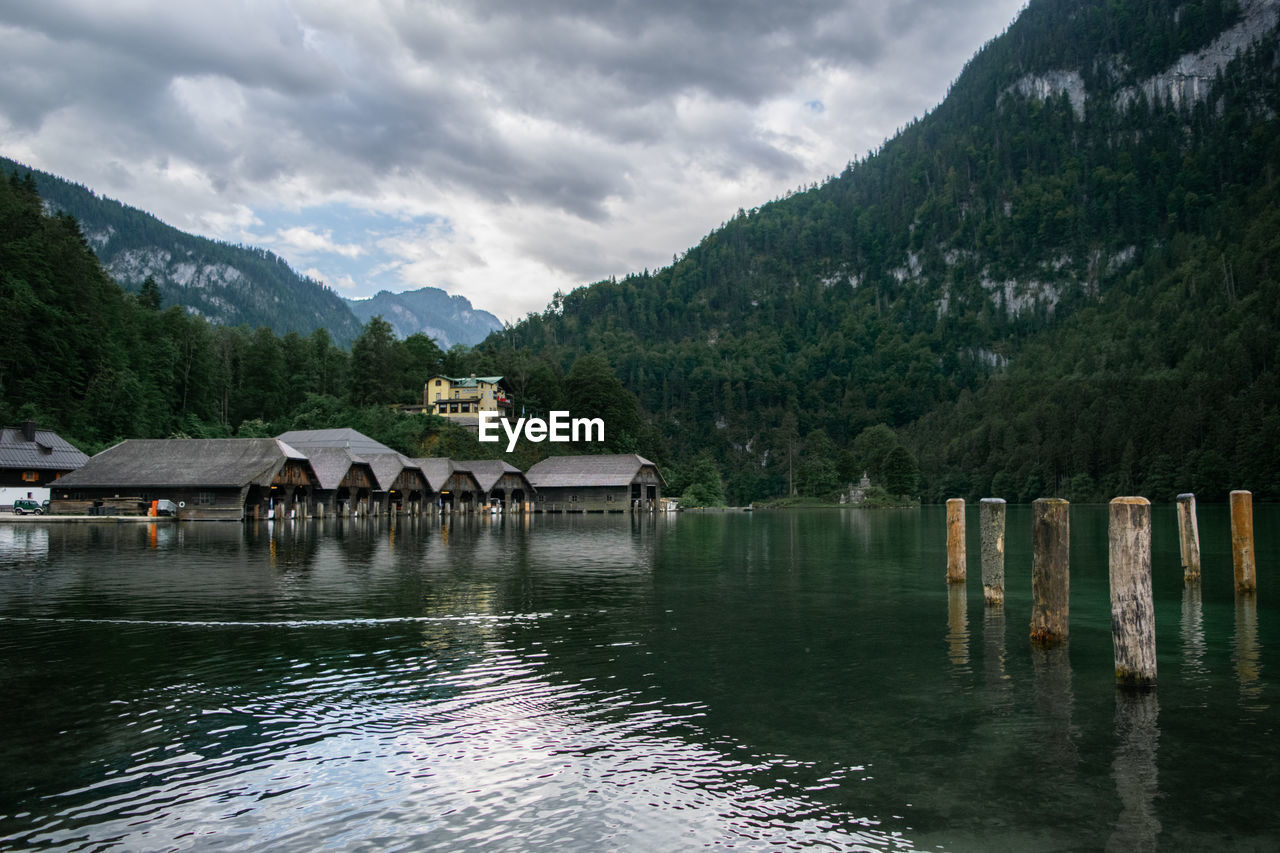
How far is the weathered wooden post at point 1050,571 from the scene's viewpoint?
13641 millimetres

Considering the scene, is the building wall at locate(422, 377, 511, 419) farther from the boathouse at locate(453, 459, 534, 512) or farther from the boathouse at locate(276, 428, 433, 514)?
the boathouse at locate(276, 428, 433, 514)

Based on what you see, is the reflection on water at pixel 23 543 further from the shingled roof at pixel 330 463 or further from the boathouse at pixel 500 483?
the boathouse at pixel 500 483

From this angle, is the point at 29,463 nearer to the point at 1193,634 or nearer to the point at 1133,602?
the point at 1193,634

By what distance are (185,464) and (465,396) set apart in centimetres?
6661

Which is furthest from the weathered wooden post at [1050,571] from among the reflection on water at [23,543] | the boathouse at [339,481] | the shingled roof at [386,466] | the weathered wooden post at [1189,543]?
the shingled roof at [386,466]

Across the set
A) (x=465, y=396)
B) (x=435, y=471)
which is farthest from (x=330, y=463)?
(x=465, y=396)

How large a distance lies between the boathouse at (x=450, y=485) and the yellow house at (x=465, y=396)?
3581 centimetres

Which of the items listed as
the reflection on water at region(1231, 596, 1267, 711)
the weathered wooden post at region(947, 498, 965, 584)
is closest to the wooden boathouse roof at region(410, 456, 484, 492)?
the weathered wooden post at region(947, 498, 965, 584)

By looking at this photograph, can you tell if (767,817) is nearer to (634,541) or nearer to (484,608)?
(484,608)

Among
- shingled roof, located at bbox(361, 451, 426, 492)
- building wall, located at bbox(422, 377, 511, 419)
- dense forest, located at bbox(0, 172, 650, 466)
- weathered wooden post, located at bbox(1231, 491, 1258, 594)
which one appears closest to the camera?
weathered wooden post, located at bbox(1231, 491, 1258, 594)

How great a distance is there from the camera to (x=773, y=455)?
181125 mm

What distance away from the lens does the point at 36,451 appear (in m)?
59.4

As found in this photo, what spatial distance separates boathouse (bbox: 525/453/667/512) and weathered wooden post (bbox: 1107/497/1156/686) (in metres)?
75.0

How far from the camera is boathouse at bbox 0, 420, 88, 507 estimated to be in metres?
58.0
